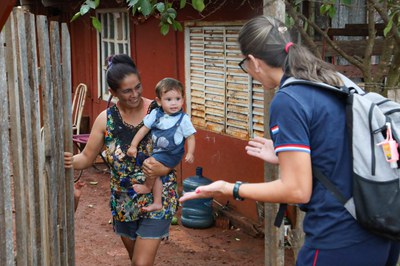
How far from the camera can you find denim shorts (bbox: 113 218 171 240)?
4688mm

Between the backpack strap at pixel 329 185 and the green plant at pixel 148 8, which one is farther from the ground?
the green plant at pixel 148 8

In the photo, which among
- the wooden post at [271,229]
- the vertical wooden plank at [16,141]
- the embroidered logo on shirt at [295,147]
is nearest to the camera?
the embroidered logo on shirt at [295,147]

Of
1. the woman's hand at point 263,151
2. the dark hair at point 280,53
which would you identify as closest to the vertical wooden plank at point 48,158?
Answer: the woman's hand at point 263,151

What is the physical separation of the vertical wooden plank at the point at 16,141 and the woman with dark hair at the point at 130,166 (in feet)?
3.56

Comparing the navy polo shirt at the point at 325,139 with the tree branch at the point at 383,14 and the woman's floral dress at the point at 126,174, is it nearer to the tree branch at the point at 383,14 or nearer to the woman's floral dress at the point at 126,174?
the tree branch at the point at 383,14

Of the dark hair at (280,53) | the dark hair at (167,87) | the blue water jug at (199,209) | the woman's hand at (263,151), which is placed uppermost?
the dark hair at (280,53)

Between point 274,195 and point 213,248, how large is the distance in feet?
15.6

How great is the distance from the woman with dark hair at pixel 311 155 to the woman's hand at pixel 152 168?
6.02 ft

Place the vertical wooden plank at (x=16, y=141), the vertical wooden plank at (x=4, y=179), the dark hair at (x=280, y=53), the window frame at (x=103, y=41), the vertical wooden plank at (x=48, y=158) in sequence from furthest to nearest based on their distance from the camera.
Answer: the window frame at (x=103, y=41), the vertical wooden plank at (x=48, y=158), the vertical wooden plank at (x=16, y=141), the vertical wooden plank at (x=4, y=179), the dark hair at (x=280, y=53)

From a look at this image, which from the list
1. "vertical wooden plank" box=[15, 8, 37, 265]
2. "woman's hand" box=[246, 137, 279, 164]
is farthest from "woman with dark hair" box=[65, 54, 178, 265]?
"woman's hand" box=[246, 137, 279, 164]

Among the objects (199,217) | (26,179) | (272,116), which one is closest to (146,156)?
(26,179)

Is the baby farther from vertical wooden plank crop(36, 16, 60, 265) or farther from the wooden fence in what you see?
vertical wooden plank crop(36, 16, 60, 265)

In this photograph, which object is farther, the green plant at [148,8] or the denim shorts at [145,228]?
the denim shorts at [145,228]

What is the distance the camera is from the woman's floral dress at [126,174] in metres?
4.73
